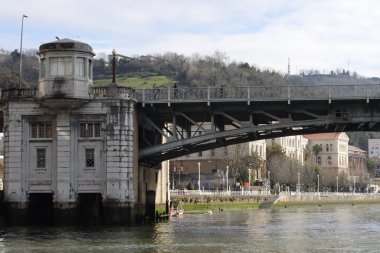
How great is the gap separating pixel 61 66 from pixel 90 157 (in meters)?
7.57

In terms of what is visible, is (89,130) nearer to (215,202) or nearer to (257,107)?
(257,107)

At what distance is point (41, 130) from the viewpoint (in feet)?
198

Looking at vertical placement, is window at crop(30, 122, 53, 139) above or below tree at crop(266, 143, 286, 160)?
below

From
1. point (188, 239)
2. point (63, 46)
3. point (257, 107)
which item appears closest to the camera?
point (188, 239)

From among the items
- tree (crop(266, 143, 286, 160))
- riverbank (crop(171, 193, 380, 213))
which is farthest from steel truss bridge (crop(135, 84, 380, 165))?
tree (crop(266, 143, 286, 160))

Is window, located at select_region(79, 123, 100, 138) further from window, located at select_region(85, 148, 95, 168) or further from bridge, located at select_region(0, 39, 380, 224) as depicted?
window, located at select_region(85, 148, 95, 168)

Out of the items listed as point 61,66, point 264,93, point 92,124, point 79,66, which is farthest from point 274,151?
point 61,66

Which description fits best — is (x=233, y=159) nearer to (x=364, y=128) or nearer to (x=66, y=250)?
(x=364, y=128)

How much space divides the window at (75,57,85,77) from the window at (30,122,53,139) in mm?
4894

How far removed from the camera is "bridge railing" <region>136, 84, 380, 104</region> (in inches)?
2371

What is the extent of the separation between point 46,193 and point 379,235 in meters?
26.2

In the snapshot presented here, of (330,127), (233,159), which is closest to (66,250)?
(330,127)

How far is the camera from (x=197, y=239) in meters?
51.6

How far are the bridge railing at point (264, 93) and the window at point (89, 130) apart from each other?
15.3 feet
